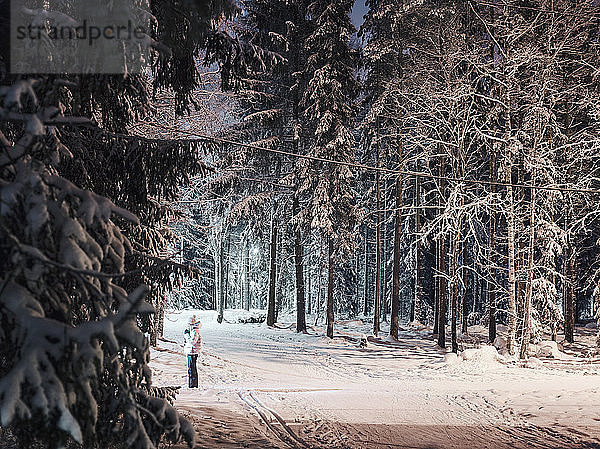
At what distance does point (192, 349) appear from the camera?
11547mm

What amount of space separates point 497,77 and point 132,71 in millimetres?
14553

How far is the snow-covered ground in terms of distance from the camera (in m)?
7.82

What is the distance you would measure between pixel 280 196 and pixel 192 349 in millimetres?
15056

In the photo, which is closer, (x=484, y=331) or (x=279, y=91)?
(x=279, y=91)

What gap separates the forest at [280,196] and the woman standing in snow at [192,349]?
1.75 ft

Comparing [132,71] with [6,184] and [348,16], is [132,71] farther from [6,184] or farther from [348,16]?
→ [348,16]

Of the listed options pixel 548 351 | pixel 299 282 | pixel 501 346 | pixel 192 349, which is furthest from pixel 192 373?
pixel 299 282

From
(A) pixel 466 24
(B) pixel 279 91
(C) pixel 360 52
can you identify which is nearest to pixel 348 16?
(C) pixel 360 52

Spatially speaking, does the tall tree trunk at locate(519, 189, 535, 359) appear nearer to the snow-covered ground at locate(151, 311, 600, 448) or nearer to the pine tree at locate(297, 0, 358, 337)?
the snow-covered ground at locate(151, 311, 600, 448)

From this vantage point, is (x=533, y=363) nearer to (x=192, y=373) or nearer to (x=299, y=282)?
(x=192, y=373)

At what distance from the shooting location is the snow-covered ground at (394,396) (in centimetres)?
782

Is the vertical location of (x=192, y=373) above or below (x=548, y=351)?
above

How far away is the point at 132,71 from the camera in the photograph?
16.8 ft

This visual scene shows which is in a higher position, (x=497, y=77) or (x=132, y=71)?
(x=497, y=77)
